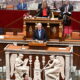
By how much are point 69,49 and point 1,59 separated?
129 inches

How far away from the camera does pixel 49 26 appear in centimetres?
1529

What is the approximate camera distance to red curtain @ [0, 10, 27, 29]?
17031 mm

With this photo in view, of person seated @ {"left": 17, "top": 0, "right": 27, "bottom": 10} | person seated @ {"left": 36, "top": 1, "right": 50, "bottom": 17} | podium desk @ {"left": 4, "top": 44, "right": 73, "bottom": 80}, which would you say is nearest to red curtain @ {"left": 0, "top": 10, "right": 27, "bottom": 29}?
person seated @ {"left": 17, "top": 0, "right": 27, "bottom": 10}

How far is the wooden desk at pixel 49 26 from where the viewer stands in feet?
Result: 49.8

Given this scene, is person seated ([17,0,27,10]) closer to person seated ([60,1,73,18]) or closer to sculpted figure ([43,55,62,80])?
person seated ([60,1,73,18])

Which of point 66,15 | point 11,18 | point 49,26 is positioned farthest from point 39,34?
point 11,18

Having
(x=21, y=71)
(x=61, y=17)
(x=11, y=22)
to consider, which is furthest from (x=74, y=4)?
(x=21, y=71)

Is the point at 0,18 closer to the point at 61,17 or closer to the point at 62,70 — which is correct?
the point at 61,17

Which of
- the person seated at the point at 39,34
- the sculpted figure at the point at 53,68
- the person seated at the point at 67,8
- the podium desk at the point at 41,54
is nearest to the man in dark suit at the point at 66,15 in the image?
the person seated at the point at 67,8

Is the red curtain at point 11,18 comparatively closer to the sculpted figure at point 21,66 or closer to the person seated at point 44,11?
the person seated at point 44,11

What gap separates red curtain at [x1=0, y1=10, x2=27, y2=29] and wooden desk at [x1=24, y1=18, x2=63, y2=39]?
1553 millimetres

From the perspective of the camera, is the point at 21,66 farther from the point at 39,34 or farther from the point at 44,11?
the point at 44,11

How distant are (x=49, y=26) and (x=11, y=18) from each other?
2.51 metres

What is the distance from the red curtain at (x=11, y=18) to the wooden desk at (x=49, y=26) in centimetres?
155
